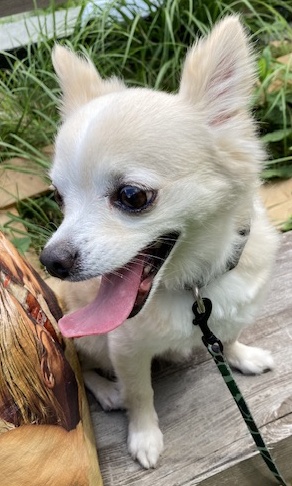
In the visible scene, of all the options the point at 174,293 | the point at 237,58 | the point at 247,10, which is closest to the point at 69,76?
the point at 237,58

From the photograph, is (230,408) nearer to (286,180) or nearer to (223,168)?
(223,168)

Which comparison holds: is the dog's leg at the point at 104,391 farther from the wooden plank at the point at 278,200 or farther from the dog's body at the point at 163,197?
the wooden plank at the point at 278,200

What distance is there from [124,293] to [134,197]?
241 mm

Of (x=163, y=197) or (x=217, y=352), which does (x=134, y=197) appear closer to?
(x=163, y=197)

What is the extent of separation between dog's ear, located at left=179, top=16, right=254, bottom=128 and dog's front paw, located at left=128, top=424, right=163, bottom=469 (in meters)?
0.94

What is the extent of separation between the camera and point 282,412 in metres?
1.74

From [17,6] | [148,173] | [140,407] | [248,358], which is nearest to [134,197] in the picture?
[148,173]

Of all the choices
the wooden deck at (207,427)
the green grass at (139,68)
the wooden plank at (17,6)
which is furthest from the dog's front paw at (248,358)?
the wooden plank at (17,6)

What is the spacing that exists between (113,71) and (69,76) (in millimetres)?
1660

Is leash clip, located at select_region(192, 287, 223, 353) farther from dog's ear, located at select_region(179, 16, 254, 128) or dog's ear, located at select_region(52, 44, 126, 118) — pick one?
dog's ear, located at select_region(52, 44, 126, 118)

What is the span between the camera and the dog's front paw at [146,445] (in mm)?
1628

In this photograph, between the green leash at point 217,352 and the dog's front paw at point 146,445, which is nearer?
the green leash at point 217,352

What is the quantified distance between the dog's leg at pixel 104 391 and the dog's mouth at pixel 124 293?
22.0 inches

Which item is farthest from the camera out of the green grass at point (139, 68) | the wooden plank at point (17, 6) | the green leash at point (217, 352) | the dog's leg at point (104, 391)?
the wooden plank at point (17, 6)
